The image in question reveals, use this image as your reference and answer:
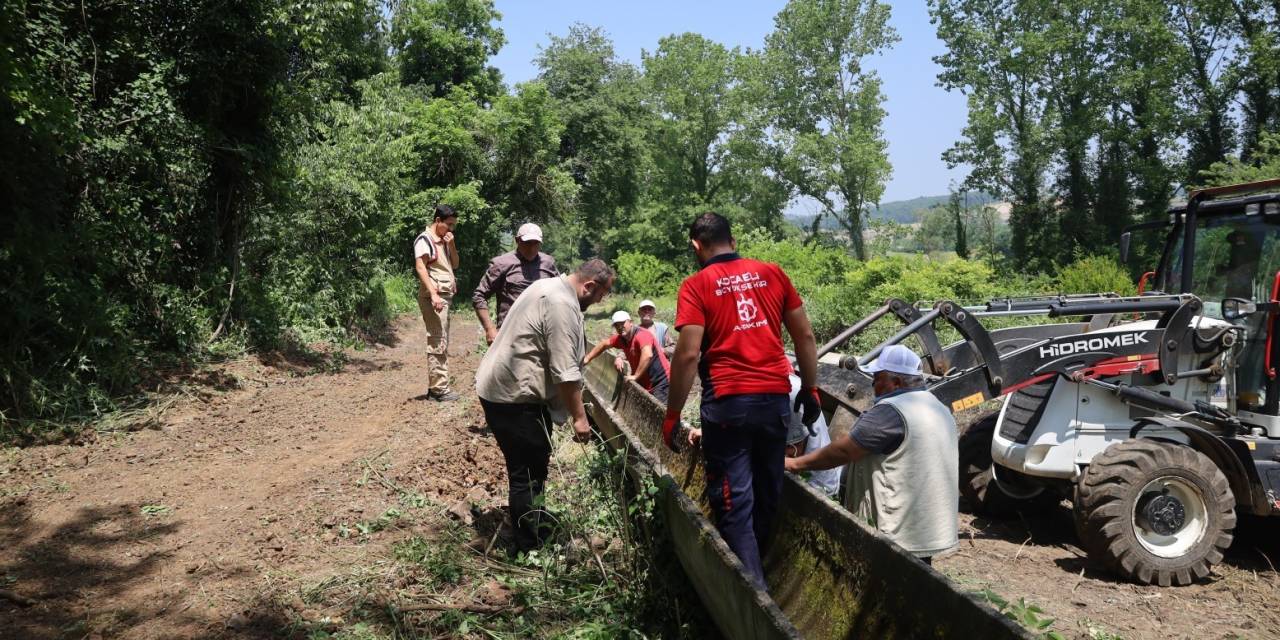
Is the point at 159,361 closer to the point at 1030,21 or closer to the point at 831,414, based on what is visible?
the point at 831,414

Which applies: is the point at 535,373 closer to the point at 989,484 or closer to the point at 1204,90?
the point at 989,484

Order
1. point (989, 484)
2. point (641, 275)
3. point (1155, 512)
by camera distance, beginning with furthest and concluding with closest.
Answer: point (641, 275) → point (989, 484) → point (1155, 512)

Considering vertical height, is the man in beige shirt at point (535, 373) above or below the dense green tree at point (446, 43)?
below

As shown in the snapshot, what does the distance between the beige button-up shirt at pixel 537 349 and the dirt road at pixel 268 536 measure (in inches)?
53.3

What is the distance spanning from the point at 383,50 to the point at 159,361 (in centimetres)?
2569

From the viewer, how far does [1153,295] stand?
7.38 meters

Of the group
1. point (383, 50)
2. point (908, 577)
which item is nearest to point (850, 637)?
point (908, 577)

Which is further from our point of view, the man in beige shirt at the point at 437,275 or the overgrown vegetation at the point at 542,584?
the man in beige shirt at the point at 437,275

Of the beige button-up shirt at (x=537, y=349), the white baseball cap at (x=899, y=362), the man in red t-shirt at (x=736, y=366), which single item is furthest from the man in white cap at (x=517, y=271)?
the white baseball cap at (x=899, y=362)

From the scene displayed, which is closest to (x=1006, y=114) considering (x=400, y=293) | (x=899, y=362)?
(x=400, y=293)

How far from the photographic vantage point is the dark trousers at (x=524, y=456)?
17.6 ft

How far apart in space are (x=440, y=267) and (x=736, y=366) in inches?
226

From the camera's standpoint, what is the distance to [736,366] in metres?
4.30

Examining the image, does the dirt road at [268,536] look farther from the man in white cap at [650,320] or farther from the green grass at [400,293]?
the green grass at [400,293]
